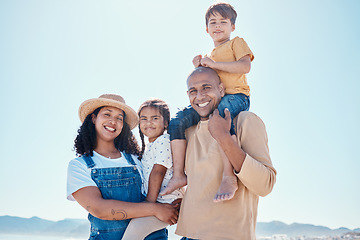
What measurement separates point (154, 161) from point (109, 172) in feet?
1.81

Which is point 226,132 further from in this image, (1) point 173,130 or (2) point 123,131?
(2) point 123,131

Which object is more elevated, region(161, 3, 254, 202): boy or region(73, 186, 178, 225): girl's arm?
→ region(161, 3, 254, 202): boy

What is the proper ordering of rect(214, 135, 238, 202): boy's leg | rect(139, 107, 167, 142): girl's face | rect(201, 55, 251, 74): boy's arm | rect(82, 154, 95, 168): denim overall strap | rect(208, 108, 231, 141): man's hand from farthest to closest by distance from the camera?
rect(139, 107, 167, 142): girl's face
rect(82, 154, 95, 168): denim overall strap
rect(201, 55, 251, 74): boy's arm
rect(208, 108, 231, 141): man's hand
rect(214, 135, 238, 202): boy's leg

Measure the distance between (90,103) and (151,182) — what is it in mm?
1412

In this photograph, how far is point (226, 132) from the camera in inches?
131

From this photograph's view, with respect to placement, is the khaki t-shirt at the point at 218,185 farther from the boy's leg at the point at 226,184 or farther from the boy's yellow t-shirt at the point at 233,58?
the boy's yellow t-shirt at the point at 233,58

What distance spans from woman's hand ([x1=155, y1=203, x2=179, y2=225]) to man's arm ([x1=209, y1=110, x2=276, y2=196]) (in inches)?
42.2

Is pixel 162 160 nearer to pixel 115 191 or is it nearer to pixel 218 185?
pixel 115 191

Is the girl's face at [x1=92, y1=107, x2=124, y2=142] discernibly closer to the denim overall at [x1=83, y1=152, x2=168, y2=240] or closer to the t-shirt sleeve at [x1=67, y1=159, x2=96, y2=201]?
the denim overall at [x1=83, y1=152, x2=168, y2=240]

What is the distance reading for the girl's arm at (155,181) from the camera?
4051mm

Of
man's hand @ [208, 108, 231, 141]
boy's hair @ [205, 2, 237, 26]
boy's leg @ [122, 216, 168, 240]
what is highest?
boy's hair @ [205, 2, 237, 26]

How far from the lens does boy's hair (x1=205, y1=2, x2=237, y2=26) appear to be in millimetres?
4418

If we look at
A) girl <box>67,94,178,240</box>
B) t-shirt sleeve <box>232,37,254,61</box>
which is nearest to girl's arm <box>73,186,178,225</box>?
girl <box>67,94,178,240</box>

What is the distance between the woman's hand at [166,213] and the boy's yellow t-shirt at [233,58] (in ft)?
5.00
